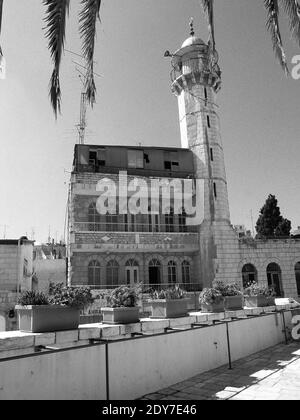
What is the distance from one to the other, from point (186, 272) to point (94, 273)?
7396 millimetres

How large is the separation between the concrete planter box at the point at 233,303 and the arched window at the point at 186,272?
13.8 m

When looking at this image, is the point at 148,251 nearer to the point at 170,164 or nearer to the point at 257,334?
the point at 170,164

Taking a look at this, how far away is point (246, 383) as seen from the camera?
7.66 metres

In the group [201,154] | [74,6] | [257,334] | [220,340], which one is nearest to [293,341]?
[257,334]

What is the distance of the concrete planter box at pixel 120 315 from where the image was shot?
8.75 m

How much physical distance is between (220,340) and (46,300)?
4.87m

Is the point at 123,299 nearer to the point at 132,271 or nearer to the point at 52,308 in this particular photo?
the point at 52,308

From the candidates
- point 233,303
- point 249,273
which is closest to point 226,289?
point 233,303

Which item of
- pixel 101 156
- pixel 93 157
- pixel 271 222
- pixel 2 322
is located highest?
pixel 101 156

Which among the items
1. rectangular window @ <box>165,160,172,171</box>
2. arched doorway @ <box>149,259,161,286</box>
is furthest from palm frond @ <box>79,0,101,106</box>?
rectangular window @ <box>165,160,172,171</box>

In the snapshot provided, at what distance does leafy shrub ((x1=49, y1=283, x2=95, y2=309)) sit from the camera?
25.0 feet

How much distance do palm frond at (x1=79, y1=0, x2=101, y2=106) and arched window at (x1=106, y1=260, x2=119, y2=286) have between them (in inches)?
846

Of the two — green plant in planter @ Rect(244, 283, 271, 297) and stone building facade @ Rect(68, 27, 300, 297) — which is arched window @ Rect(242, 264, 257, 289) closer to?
stone building facade @ Rect(68, 27, 300, 297)

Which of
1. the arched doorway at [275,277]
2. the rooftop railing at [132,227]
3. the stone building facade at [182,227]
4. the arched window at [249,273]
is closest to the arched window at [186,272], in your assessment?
the stone building facade at [182,227]
